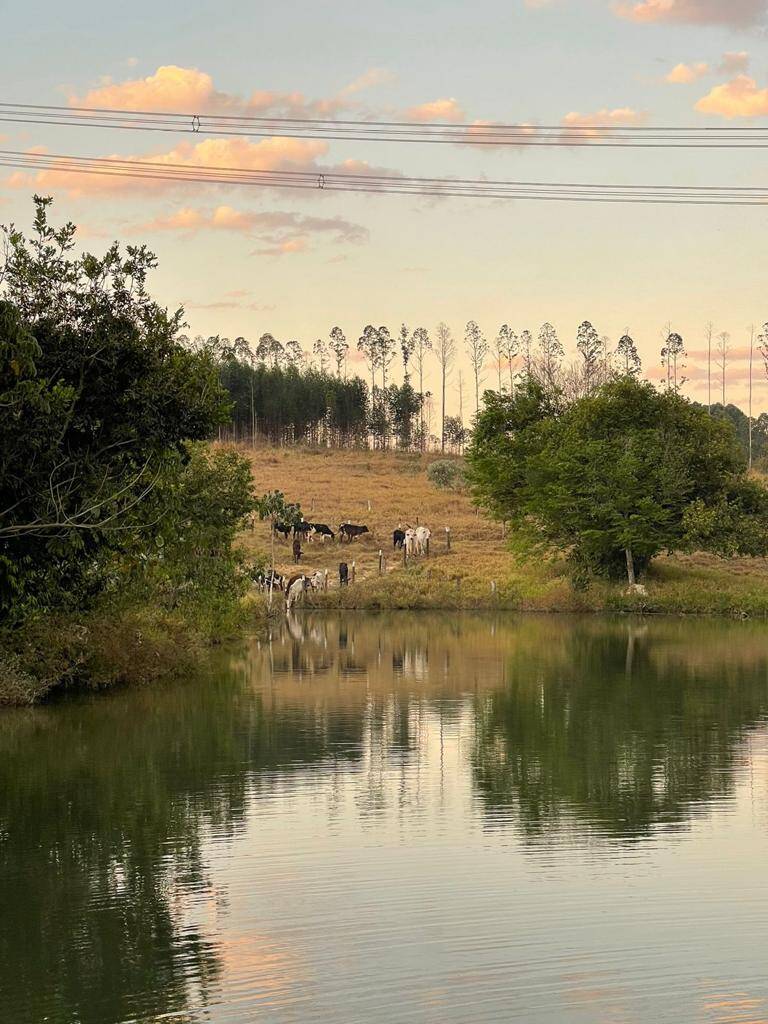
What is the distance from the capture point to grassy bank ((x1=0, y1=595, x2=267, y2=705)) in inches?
1030

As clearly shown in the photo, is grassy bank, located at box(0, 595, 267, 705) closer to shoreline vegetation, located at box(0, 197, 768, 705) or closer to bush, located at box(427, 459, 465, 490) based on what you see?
shoreline vegetation, located at box(0, 197, 768, 705)

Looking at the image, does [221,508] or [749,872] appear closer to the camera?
[749,872]

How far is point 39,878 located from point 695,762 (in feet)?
34.8

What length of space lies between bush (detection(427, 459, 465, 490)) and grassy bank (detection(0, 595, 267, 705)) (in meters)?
69.6

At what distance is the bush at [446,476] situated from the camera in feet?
343

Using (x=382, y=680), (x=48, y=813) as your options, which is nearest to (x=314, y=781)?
(x=48, y=813)

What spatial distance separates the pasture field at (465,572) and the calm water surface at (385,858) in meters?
32.2

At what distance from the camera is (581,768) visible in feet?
66.6

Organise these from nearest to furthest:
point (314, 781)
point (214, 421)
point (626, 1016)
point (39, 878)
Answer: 1. point (626, 1016)
2. point (39, 878)
3. point (314, 781)
4. point (214, 421)

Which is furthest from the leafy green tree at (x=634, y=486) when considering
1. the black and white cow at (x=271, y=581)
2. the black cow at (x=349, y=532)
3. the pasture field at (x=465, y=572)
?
the black and white cow at (x=271, y=581)

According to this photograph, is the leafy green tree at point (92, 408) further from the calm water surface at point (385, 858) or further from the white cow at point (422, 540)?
the white cow at point (422, 540)

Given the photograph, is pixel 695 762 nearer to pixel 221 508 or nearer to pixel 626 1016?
pixel 626 1016

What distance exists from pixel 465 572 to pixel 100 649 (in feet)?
131

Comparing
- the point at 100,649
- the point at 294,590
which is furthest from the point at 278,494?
the point at 100,649
